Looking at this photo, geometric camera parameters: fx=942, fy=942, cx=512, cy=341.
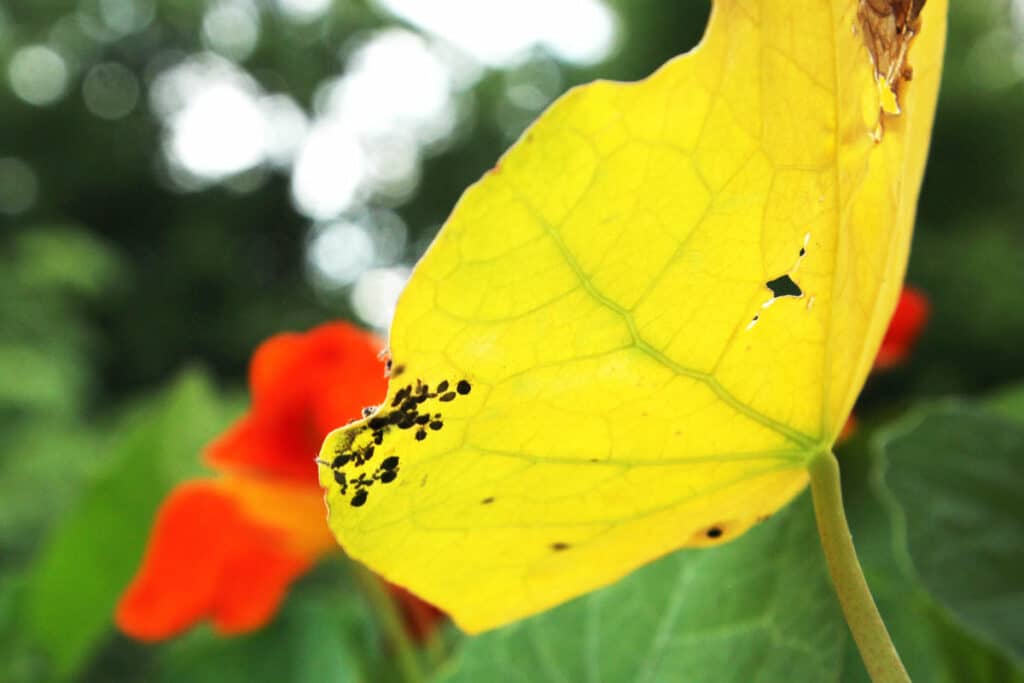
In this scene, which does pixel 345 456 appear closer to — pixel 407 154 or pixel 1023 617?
pixel 1023 617

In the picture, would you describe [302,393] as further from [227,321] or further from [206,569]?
[227,321]

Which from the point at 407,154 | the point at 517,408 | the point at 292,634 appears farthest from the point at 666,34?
the point at 517,408

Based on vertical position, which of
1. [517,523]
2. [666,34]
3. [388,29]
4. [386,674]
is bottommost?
[388,29]

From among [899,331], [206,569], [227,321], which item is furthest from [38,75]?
[899,331]

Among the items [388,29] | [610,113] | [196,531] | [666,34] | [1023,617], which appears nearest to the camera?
[610,113]

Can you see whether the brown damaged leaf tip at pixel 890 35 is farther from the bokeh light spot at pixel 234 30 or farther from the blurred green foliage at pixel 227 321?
the bokeh light spot at pixel 234 30

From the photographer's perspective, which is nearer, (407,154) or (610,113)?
(610,113)

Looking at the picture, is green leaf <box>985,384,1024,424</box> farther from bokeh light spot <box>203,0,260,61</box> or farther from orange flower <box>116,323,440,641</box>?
bokeh light spot <box>203,0,260,61</box>
